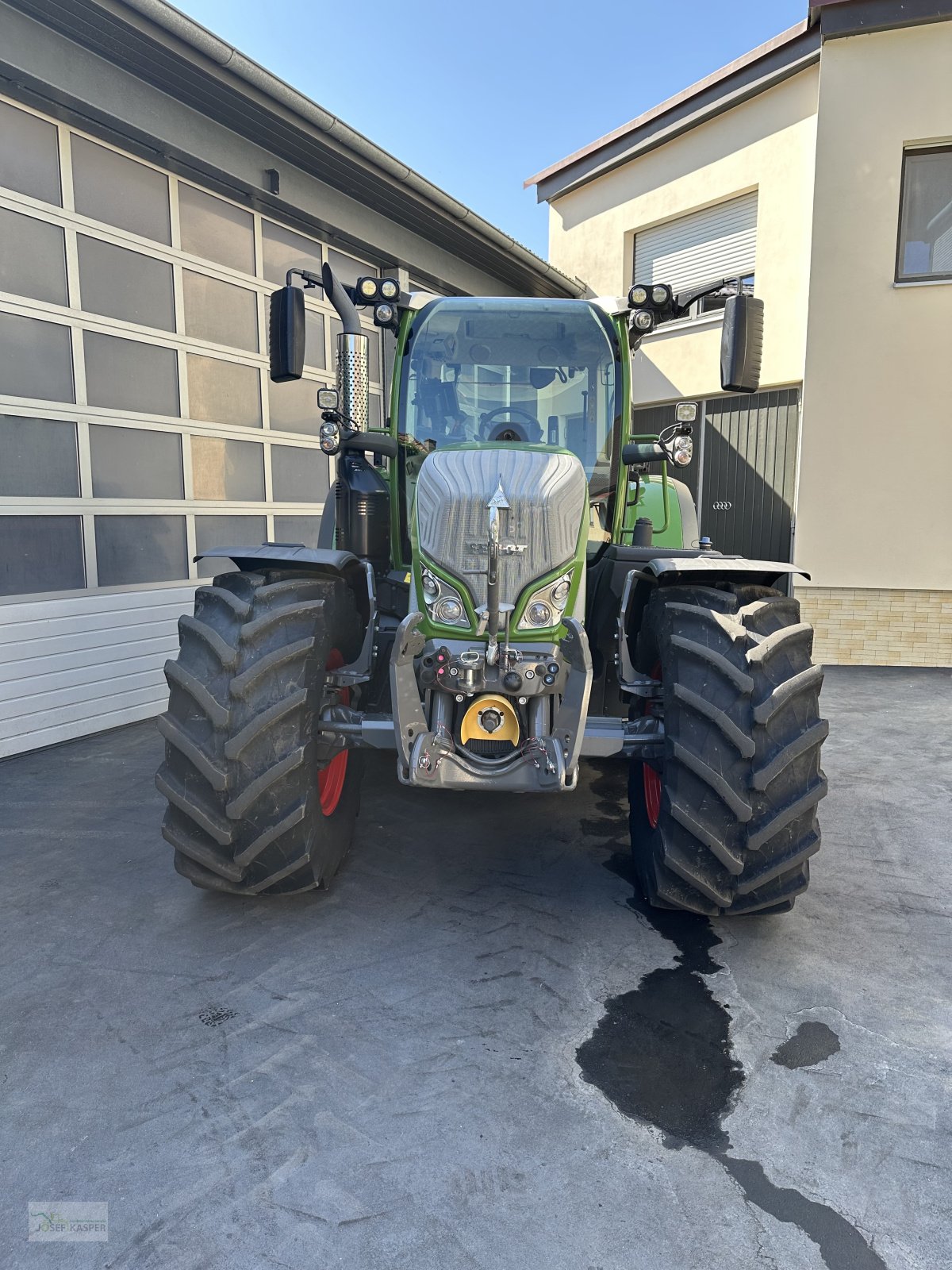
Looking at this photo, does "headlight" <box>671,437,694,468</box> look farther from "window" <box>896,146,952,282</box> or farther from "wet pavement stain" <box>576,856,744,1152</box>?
"window" <box>896,146,952,282</box>

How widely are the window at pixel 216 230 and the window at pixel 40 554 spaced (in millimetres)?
2290

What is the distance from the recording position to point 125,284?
538cm

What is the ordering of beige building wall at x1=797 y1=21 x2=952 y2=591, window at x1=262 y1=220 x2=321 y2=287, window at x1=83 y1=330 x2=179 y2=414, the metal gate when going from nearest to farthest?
window at x1=83 y1=330 x2=179 y2=414 → window at x1=262 y1=220 x2=321 y2=287 → beige building wall at x1=797 y1=21 x2=952 y2=591 → the metal gate

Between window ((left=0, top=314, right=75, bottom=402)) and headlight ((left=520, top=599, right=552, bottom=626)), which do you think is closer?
headlight ((left=520, top=599, right=552, bottom=626))

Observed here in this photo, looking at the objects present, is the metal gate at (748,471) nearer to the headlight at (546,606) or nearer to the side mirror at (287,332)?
the side mirror at (287,332)

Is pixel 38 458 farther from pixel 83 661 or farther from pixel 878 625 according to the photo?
pixel 878 625

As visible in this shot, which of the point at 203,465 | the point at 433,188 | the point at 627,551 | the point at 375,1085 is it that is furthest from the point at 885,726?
the point at 433,188

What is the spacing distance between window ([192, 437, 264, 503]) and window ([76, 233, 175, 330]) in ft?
2.88

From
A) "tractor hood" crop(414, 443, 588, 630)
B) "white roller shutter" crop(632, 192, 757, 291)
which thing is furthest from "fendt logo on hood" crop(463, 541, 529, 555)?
"white roller shutter" crop(632, 192, 757, 291)

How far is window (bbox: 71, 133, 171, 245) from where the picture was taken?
16.5 feet

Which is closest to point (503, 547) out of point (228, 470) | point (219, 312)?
point (228, 470)

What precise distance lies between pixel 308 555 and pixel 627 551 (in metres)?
1.32

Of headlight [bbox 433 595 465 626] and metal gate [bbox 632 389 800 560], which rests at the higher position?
metal gate [bbox 632 389 800 560]

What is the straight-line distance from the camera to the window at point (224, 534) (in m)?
6.06
